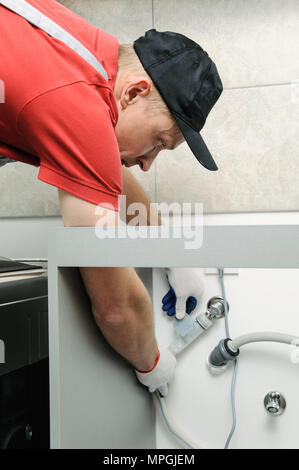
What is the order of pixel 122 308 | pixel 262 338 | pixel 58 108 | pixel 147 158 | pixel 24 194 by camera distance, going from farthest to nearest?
pixel 24 194 < pixel 262 338 < pixel 147 158 < pixel 122 308 < pixel 58 108

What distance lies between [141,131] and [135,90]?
0.09 metres

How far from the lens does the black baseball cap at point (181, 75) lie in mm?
889

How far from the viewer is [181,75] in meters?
0.90

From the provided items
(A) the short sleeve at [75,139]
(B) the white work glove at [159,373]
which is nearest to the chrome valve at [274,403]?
(B) the white work glove at [159,373]

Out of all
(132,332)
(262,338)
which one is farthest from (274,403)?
(132,332)

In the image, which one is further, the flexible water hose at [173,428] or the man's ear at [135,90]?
the flexible water hose at [173,428]

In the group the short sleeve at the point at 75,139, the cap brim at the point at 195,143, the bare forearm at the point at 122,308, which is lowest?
the bare forearm at the point at 122,308

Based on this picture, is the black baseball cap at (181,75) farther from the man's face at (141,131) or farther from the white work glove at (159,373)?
the white work glove at (159,373)

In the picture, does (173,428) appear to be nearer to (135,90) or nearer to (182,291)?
(182,291)

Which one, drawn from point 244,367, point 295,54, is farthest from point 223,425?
point 295,54

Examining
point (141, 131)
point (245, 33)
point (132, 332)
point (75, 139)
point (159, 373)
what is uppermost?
point (245, 33)

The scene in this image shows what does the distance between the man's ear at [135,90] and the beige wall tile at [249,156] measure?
0.46m

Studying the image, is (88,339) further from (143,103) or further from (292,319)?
(292,319)

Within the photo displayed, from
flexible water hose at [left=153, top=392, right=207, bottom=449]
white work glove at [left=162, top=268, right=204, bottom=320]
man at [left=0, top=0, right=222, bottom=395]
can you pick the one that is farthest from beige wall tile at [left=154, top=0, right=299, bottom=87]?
flexible water hose at [left=153, top=392, right=207, bottom=449]
